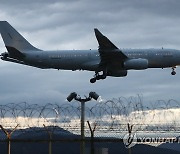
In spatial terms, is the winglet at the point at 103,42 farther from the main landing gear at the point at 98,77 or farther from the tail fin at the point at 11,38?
the tail fin at the point at 11,38

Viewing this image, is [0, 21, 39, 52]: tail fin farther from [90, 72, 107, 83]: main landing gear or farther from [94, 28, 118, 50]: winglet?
[94, 28, 118, 50]: winglet

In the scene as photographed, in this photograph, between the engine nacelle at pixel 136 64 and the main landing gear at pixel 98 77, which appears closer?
the engine nacelle at pixel 136 64

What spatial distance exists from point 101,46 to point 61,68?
7.80m

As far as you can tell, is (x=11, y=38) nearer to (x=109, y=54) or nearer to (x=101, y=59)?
(x=101, y=59)

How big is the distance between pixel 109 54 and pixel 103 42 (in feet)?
10.3

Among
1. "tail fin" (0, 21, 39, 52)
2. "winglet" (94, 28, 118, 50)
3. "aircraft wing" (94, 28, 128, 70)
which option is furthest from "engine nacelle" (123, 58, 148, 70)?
"tail fin" (0, 21, 39, 52)

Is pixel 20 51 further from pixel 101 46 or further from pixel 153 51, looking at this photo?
pixel 153 51

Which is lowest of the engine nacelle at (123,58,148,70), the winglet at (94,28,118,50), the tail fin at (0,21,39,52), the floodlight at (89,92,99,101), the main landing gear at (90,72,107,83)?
the floodlight at (89,92,99,101)

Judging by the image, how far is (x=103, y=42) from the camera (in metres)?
84.8

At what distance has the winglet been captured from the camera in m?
82.2

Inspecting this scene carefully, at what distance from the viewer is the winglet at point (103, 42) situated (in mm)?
82188

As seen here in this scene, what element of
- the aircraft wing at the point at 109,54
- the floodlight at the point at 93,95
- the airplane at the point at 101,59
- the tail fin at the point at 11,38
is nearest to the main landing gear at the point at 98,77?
the airplane at the point at 101,59

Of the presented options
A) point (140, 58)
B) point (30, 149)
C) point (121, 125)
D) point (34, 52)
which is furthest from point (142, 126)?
point (30, 149)

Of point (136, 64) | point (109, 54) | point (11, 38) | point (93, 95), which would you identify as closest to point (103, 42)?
point (109, 54)
